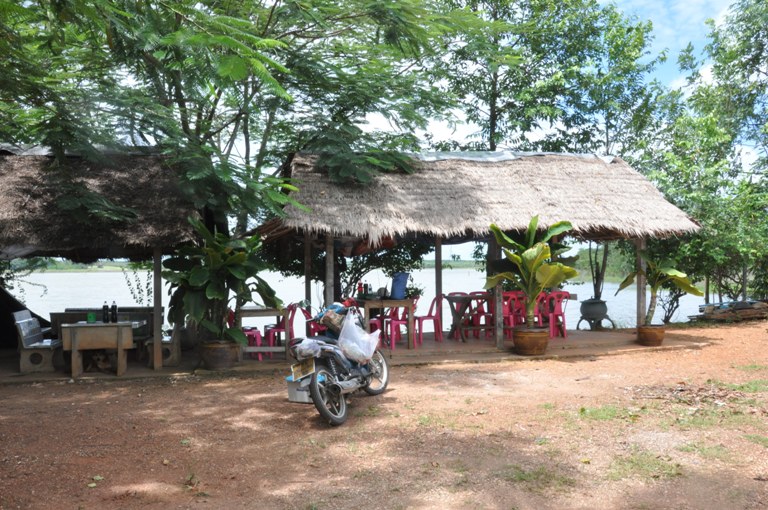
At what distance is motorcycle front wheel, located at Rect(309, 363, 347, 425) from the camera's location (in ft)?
14.5

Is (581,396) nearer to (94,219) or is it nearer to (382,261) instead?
(94,219)

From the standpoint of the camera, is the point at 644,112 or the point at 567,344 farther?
the point at 644,112

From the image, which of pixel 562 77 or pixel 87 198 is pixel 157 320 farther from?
pixel 562 77

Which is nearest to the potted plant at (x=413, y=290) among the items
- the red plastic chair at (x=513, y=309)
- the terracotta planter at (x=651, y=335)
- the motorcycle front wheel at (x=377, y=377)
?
the red plastic chair at (x=513, y=309)

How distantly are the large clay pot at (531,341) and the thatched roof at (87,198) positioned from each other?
429cm

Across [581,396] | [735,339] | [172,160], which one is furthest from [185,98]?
[735,339]

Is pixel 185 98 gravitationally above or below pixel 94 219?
above

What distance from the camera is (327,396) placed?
4.61 meters

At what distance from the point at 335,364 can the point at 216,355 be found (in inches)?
106

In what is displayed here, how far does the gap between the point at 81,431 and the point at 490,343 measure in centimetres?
568

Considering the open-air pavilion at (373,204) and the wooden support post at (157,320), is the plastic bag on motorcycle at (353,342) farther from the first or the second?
the wooden support post at (157,320)

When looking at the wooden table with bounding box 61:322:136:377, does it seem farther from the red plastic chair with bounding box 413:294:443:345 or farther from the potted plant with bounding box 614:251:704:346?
the potted plant with bounding box 614:251:704:346

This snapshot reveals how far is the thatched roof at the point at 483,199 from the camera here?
759 cm

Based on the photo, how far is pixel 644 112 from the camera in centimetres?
1282
